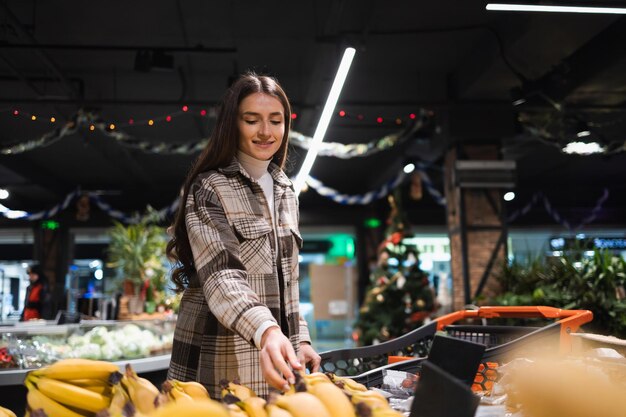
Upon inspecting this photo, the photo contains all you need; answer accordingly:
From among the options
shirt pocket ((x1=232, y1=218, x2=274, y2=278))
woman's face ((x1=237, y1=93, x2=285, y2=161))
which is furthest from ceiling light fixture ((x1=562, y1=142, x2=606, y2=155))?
shirt pocket ((x1=232, y1=218, x2=274, y2=278))

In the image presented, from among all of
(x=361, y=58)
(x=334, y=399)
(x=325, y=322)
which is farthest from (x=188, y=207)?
(x=325, y=322)

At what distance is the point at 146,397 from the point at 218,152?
895 millimetres

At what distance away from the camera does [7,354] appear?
3668 millimetres

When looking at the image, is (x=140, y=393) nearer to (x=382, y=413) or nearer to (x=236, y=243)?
(x=382, y=413)

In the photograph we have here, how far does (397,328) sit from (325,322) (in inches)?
303

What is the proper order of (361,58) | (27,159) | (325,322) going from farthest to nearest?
(325,322), (27,159), (361,58)

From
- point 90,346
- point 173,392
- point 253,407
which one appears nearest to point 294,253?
point 173,392

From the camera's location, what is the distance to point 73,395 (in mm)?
1036

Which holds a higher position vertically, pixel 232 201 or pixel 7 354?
pixel 232 201

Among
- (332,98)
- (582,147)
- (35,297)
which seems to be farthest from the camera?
(35,297)

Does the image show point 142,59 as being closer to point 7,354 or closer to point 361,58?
point 361,58

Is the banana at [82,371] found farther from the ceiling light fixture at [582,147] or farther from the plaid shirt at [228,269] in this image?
the ceiling light fixture at [582,147]

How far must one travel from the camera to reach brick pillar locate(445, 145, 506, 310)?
35.0 feet

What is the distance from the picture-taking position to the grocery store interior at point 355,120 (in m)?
5.93
